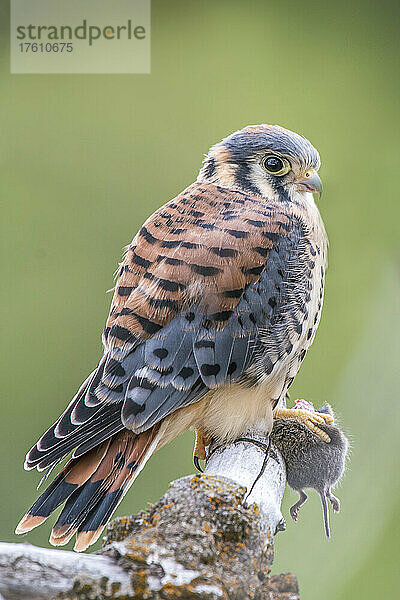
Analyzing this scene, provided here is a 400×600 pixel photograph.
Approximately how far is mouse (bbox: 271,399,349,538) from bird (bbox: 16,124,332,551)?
33 mm

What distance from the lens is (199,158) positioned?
2328 mm

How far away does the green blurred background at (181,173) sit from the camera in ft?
7.14

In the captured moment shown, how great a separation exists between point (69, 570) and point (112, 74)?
200 cm

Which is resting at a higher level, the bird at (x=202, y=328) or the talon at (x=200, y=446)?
the bird at (x=202, y=328)

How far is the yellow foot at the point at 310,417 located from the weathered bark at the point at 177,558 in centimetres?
39

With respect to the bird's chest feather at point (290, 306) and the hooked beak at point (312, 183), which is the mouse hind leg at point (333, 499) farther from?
the hooked beak at point (312, 183)

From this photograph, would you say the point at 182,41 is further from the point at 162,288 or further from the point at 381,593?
the point at 381,593

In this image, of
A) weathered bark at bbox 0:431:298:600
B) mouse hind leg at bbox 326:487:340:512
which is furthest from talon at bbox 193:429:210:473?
weathered bark at bbox 0:431:298:600

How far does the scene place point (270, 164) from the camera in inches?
62.2

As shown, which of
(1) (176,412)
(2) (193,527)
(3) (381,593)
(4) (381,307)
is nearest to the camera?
(2) (193,527)

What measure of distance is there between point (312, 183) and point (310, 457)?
60 cm

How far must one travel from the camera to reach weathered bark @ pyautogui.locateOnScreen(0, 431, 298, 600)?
823 mm

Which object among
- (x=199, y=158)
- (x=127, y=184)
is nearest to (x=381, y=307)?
(x=199, y=158)

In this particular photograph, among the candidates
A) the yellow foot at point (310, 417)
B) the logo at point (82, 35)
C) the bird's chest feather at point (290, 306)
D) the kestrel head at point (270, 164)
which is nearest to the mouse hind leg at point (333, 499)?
the yellow foot at point (310, 417)
